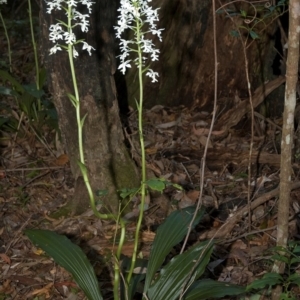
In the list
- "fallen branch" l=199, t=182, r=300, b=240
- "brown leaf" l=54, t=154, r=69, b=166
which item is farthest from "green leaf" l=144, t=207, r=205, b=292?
"brown leaf" l=54, t=154, r=69, b=166

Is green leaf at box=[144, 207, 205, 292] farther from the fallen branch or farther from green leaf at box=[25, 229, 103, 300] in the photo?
the fallen branch

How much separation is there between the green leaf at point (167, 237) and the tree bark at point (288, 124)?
51cm

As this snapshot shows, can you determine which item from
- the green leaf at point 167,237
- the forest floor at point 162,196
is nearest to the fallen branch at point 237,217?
the forest floor at point 162,196

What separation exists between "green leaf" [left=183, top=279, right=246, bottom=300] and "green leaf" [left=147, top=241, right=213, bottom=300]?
0.05 m

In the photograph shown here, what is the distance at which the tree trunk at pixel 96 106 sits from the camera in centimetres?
405

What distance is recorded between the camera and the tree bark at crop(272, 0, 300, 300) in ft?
9.11

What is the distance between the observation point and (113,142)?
4344 millimetres

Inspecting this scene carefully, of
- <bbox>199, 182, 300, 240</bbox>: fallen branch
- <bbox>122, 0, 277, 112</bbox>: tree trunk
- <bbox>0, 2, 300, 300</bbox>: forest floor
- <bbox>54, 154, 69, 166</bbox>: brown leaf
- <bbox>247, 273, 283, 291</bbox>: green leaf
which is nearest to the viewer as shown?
<bbox>247, 273, 283, 291</bbox>: green leaf

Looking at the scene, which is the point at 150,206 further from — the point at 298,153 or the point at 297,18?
the point at 297,18

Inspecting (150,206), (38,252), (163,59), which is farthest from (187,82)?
(38,252)

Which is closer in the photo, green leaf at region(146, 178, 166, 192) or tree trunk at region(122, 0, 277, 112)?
green leaf at region(146, 178, 166, 192)

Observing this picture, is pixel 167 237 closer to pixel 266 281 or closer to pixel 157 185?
pixel 157 185

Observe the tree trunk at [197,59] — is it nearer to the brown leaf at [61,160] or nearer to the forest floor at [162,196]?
the forest floor at [162,196]

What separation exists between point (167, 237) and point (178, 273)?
0.25 metres
